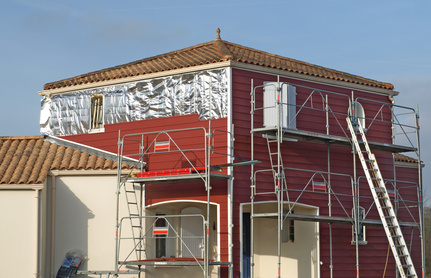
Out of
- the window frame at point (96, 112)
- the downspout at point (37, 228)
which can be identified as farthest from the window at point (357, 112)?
the downspout at point (37, 228)

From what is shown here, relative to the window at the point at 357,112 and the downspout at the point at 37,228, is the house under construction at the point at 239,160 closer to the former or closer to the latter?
the window at the point at 357,112

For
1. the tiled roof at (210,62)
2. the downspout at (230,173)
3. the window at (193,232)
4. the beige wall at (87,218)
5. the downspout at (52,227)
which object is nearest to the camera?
the downspout at (230,173)

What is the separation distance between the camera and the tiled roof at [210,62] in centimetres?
2147

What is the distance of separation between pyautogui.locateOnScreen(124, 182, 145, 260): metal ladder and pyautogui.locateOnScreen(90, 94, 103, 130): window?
318cm

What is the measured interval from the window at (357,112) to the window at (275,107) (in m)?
2.17

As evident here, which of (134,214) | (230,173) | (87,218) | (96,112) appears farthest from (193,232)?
(96,112)

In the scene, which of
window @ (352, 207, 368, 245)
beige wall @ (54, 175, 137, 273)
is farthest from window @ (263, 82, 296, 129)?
beige wall @ (54, 175, 137, 273)

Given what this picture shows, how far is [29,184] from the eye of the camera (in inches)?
794

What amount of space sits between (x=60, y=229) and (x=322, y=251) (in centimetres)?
787

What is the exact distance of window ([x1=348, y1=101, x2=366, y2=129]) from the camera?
22.1m

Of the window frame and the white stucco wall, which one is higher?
the window frame

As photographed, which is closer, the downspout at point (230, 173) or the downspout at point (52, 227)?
the downspout at point (230, 173)

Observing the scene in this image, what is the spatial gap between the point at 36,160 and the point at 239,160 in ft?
20.9

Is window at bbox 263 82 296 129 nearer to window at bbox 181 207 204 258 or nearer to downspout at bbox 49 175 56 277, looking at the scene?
window at bbox 181 207 204 258
